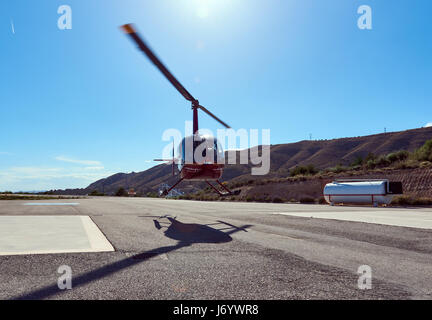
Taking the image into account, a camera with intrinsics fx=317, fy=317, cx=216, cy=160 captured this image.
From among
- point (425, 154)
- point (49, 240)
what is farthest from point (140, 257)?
point (425, 154)

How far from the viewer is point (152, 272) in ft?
16.5

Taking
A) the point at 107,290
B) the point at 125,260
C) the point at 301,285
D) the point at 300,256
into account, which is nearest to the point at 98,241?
the point at 125,260

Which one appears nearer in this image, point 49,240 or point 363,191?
point 49,240

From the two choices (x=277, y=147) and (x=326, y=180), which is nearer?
(x=326, y=180)

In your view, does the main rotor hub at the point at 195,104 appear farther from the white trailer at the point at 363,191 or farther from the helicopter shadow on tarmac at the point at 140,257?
the white trailer at the point at 363,191

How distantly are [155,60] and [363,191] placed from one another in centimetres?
2132

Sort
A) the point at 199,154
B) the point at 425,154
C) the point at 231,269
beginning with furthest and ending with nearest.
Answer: the point at 425,154, the point at 199,154, the point at 231,269

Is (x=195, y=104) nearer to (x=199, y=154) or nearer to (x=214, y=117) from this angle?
(x=214, y=117)

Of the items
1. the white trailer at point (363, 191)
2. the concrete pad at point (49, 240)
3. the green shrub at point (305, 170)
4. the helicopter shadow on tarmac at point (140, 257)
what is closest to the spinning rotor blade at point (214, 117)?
the helicopter shadow on tarmac at point (140, 257)

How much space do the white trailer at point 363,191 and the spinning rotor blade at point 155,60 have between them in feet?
56.8

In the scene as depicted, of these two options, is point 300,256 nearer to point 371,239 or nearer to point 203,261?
point 203,261

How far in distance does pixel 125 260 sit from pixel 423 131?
130 metres

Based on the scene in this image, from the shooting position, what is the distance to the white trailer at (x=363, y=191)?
→ 26.2 meters

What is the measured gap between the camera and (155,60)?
1412 cm
